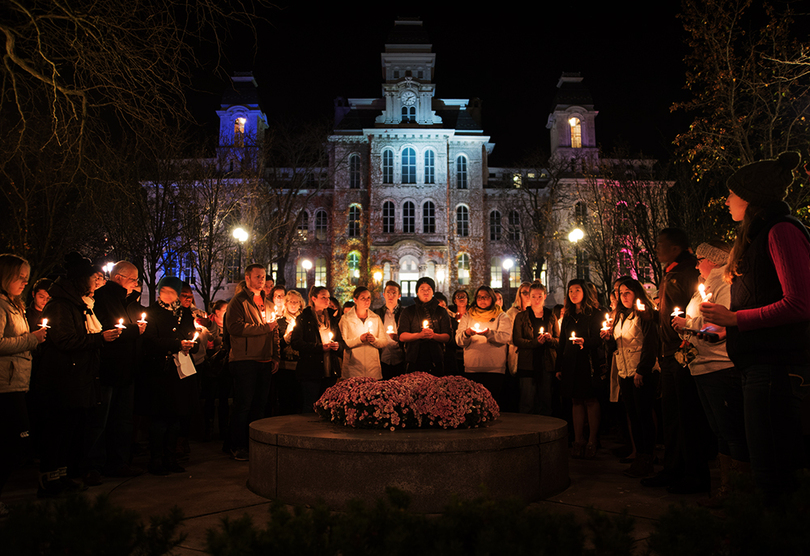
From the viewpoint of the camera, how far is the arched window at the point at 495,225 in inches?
1970

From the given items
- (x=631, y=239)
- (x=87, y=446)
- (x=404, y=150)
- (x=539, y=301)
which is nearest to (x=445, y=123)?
(x=404, y=150)

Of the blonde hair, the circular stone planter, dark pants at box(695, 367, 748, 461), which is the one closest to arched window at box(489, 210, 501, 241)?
the circular stone planter

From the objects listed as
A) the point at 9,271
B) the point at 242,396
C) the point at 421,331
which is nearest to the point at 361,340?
the point at 421,331

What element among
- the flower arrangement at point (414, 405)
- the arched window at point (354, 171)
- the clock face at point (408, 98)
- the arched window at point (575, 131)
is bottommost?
the flower arrangement at point (414, 405)

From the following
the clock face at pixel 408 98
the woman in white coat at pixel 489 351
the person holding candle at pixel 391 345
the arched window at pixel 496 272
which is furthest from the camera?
the arched window at pixel 496 272

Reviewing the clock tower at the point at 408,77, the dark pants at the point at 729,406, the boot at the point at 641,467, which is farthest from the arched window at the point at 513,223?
the dark pants at the point at 729,406

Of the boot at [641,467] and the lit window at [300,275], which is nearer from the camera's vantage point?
the boot at [641,467]

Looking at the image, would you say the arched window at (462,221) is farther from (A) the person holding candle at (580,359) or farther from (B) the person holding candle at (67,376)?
(B) the person holding candle at (67,376)

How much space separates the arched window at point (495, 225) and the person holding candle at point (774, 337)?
46873 mm

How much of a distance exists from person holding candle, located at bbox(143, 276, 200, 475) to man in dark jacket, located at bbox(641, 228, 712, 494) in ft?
16.4

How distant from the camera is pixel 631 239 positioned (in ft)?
83.0

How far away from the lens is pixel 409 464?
15.0 ft

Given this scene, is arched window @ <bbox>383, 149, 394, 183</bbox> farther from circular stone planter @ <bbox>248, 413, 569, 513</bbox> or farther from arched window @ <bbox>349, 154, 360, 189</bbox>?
circular stone planter @ <bbox>248, 413, 569, 513</bbox>

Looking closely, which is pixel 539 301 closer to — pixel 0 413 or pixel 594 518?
pixel 594 518
